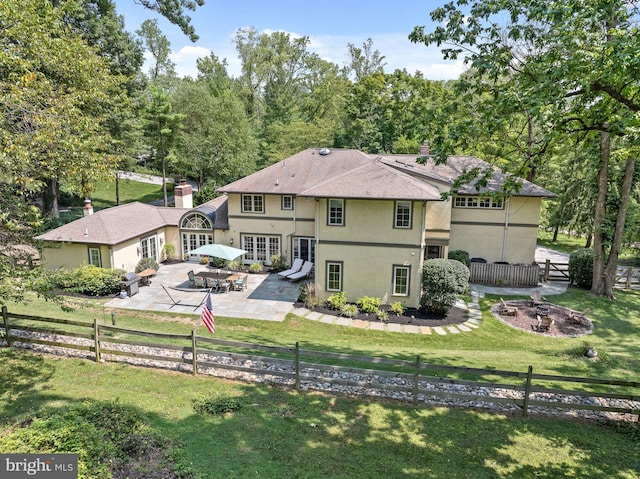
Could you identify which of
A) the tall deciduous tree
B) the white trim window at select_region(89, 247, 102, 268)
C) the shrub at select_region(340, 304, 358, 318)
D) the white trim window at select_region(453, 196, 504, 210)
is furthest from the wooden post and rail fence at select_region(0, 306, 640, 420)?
the tall deciduous tree

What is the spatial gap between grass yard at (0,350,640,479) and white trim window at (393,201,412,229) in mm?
10061

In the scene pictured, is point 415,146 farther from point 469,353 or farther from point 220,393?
point 220,393

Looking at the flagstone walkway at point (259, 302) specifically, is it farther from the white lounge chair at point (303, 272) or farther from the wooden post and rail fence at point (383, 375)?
the wooden post and rail fence at point (383, 375)

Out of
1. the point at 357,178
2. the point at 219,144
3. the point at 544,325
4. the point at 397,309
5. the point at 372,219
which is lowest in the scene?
the point at 544,325

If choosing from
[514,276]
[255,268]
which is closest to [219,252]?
[255,268]

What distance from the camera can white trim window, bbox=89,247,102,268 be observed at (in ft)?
67.6

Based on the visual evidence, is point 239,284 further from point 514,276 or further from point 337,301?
point 514,276

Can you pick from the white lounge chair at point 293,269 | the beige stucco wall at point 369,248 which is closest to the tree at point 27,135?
the beige stucco wall at point 369,248

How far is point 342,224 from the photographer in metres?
18.3

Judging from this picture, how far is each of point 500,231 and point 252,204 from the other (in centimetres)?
1505

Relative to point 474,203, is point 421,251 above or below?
below

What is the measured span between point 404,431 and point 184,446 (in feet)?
13.9

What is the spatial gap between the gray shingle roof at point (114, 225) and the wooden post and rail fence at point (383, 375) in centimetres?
950

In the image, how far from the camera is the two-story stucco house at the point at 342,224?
17.9 meters
